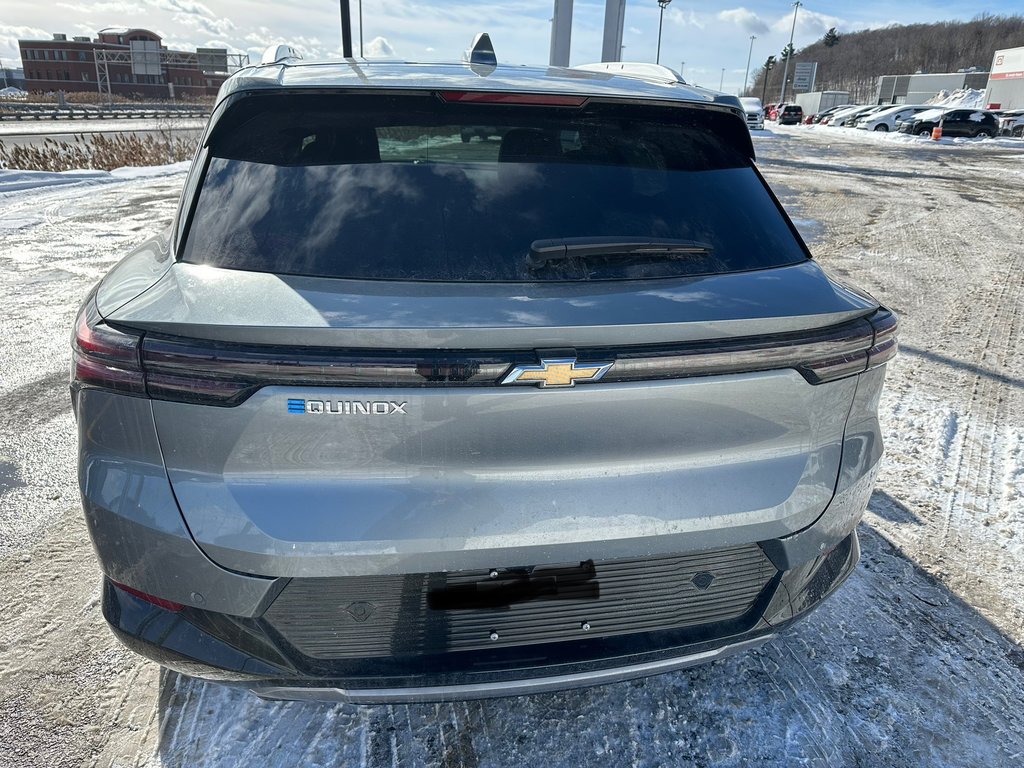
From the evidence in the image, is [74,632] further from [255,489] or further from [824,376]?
[824,376]

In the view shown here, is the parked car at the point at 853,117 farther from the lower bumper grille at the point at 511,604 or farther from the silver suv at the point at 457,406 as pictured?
the lower bumper grille at the point at 511,604

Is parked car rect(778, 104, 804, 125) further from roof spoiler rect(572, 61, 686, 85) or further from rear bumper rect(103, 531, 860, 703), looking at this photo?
rear bumper rect(103, 531, 860, 703)

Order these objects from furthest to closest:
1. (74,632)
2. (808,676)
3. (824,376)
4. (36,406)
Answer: (36,406)
(74,632)
(808,676)
(824,376)

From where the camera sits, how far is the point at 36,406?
431 centimetres

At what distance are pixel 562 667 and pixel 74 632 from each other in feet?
6.28

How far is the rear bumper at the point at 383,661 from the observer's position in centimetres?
164

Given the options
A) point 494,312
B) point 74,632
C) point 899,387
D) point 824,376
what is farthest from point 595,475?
point 899,387

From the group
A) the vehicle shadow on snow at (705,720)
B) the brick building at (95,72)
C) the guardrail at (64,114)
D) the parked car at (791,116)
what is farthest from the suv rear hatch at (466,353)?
the brick building at (95,72)

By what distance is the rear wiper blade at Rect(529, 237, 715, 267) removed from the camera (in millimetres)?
1746

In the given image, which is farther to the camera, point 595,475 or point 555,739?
point 555,739

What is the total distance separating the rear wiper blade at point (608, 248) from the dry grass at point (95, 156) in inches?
626

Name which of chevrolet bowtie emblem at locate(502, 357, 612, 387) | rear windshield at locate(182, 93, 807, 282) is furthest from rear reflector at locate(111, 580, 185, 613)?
chevrolet bowtie emblem at locate(502, 357, 612, 387)

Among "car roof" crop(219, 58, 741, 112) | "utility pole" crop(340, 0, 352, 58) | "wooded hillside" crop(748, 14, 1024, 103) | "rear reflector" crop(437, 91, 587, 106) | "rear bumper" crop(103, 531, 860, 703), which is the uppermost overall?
"wooded hillside" crop(748, 14, 1024, 103)

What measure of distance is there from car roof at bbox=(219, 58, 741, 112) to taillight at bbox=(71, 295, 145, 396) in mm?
775
